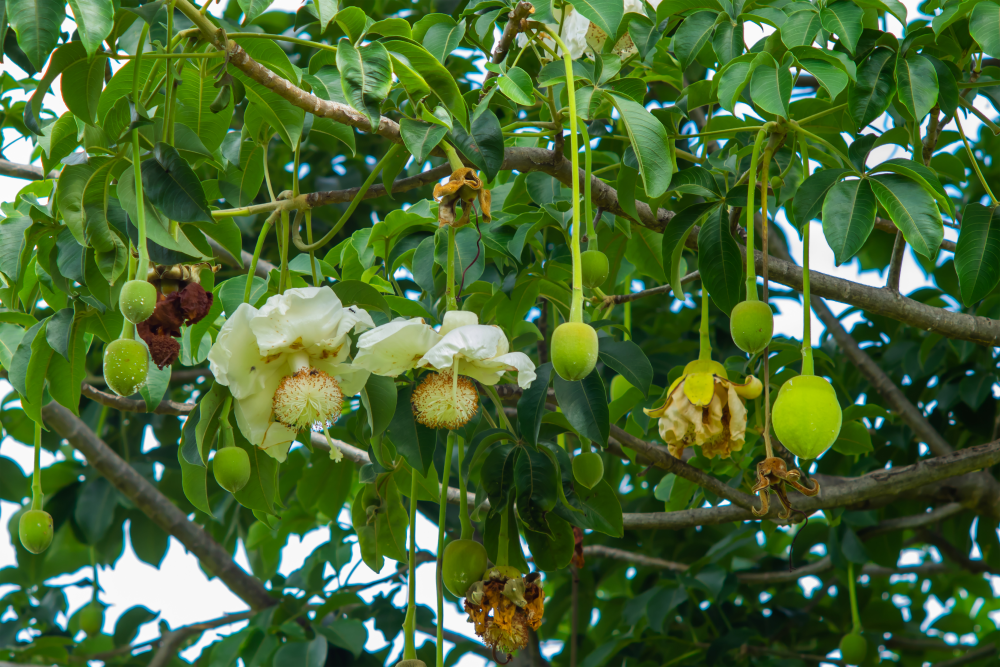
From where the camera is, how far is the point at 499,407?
1285 millimetres

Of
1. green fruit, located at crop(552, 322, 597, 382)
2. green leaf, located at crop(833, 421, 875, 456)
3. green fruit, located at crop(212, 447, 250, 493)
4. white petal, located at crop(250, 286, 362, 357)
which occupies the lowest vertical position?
green fruit, located at crop(552, 322, 597, 382)

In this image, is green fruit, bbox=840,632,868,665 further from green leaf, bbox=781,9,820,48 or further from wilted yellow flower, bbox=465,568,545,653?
green leaf, bbox=781,9,820,48

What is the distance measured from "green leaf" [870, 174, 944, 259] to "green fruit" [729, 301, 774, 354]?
21 cm

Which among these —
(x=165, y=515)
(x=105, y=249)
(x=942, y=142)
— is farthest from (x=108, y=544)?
(x=942, y=142)

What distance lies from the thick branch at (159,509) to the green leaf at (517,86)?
1.64 metres

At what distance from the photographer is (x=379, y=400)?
1.15m

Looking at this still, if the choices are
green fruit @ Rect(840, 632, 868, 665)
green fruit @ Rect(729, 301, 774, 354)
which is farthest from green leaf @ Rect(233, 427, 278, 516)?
green fruit @ Rect(840, 632, 868, 665)

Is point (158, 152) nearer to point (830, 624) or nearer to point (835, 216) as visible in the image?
point (835, 216)

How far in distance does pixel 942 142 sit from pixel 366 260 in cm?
147

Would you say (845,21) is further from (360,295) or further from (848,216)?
(360,295)

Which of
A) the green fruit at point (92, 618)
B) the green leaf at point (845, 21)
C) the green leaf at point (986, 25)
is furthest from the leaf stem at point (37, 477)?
the green fruit at point (92, 618)

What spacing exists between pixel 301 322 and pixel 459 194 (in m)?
0.25

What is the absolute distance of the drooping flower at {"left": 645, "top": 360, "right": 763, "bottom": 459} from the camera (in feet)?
4.09

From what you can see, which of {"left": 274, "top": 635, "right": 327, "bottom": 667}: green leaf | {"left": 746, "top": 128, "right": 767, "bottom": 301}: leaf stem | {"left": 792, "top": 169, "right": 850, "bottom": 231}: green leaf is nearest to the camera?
{"left": 746, "top": 128, "right": 767, "bottom": 301}: leaf stem
